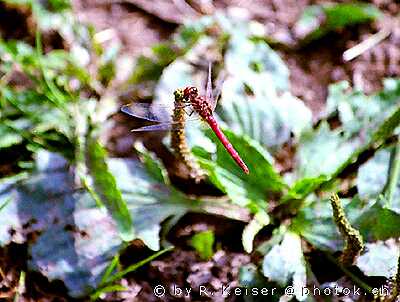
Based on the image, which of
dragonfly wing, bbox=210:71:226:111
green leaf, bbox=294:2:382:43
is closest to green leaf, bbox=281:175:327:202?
dragonfly wing, bbox=210:71:226:111

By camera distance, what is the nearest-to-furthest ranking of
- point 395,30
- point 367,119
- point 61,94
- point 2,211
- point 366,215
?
point 366,215 < point 2,211 < point 367,119 < point 61,94 < point 395,30

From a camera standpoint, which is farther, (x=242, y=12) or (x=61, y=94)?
(x=242, y=12)

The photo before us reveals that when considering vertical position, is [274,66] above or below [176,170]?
above

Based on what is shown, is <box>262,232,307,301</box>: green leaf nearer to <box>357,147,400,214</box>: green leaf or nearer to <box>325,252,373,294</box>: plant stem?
<box>325,252,373,294</box>: plant stem

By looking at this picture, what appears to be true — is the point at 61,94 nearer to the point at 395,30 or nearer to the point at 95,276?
the point at 95,276

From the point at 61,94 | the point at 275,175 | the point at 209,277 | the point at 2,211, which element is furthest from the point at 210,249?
the point at 61,94

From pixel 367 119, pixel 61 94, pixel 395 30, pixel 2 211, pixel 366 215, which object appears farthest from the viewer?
pixel 395 30

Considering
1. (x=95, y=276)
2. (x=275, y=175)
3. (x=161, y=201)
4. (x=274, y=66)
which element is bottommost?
(x=95, y=276)

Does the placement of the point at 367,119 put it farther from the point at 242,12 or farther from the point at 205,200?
the point at 242,12
